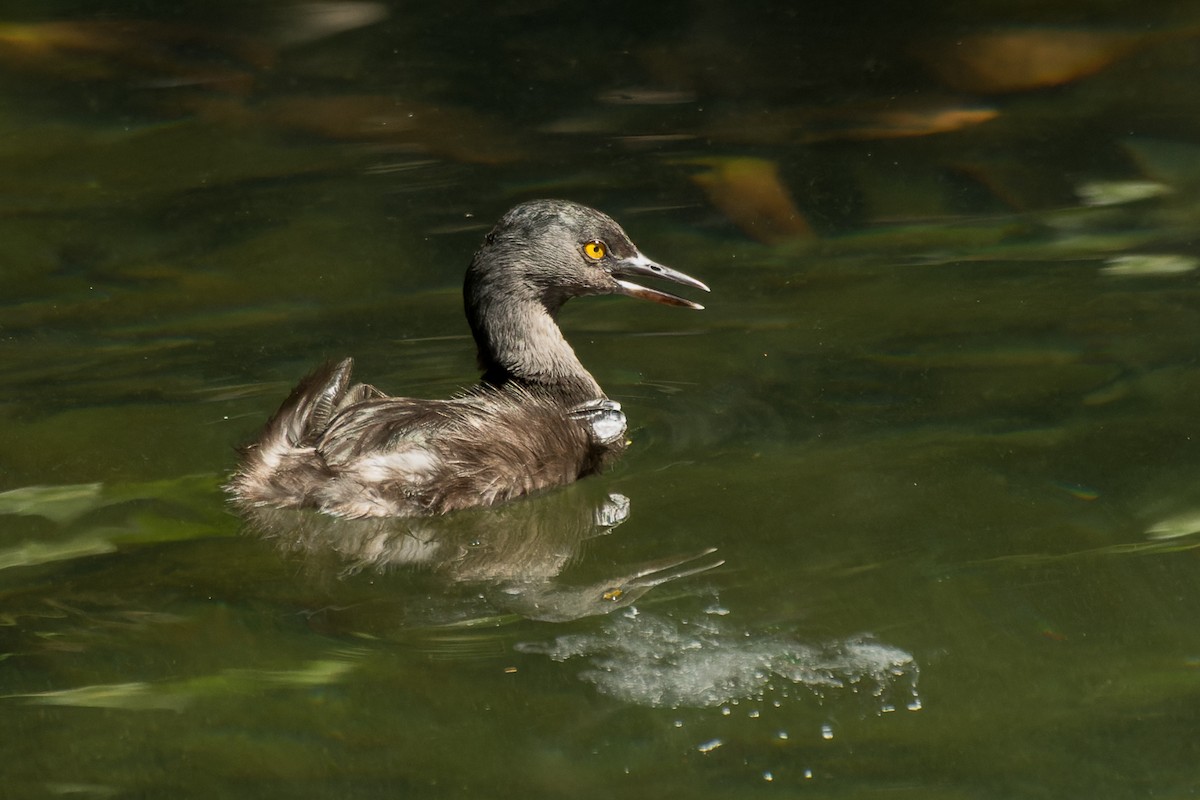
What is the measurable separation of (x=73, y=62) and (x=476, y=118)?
278 centimetres

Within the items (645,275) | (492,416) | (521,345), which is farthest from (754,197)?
(492,416)

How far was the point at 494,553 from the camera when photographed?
5578 millimetres

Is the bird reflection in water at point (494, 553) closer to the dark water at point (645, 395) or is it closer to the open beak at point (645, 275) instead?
the dark water at point (645, 395)

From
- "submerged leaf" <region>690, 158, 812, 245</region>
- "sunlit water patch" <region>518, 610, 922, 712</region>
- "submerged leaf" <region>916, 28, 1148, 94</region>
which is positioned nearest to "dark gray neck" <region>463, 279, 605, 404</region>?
"sunlit water patch" <region>518, 610, 922, 712</region>

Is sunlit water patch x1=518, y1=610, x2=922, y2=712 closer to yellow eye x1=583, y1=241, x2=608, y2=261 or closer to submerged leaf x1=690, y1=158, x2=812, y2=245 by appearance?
yellow eye x1=583, y1=241, x2=608, y2=261

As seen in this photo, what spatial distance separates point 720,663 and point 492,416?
174 centimetres

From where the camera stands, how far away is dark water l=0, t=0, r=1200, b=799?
14.7 ft

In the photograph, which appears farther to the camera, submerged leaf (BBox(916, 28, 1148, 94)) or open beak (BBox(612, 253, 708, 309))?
submerged leaf (BBox(916, 28, 1148, 94))

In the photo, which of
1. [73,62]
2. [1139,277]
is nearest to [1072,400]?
[1139,277]

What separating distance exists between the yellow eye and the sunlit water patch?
2.14 metres

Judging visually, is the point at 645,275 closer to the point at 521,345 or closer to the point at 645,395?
the point at 645,395

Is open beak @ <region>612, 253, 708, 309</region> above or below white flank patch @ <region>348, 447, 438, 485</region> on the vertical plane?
above

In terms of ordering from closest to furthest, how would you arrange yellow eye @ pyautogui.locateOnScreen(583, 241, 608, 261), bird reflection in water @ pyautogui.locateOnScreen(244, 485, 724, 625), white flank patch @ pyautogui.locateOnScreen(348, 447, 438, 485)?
bird reflection in water @ pyautogui.locateOnScreen(244, 485, 724, 625) → white flank patch @ pyautogui.locateOnScreen(348, 447, 438, 485) → yellow eye @ pyautogui.locateOnScreen(583, 241, 608, 261)

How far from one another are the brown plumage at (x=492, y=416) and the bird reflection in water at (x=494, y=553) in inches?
3.0
